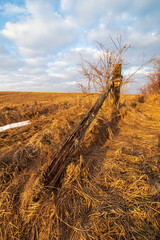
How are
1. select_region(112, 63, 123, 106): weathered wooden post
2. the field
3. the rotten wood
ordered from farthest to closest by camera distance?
select_region(112, 63, 123, 106): weathered wooden post, the rotten wood, the field

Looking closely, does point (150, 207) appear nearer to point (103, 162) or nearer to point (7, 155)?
point (103, 162)

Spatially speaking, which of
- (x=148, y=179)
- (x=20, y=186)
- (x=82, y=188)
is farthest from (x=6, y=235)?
(x=148, y=179)

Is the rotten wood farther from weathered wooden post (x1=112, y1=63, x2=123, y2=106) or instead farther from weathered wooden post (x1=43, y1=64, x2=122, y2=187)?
weathered wooden post (x1=112, y1=63, x2=123, y2=106)

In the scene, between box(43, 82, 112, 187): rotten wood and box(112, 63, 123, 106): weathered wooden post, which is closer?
box(43, 82, 112, 187): rotten wood

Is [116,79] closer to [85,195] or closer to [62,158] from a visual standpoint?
[62,158]

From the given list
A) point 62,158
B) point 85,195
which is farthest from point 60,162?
point 85,195

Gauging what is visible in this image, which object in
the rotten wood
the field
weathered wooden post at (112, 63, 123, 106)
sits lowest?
the field

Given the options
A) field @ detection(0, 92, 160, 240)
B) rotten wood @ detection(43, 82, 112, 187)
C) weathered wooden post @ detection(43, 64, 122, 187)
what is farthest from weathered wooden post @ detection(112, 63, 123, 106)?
rotten wood @ detection(43, 82, 112, 187)

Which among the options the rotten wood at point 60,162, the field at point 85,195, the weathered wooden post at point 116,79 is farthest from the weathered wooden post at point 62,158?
the weathered wooden post at point 116,79

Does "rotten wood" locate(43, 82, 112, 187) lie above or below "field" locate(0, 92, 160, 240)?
Answer: above

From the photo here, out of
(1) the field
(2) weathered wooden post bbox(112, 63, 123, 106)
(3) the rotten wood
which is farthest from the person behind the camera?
(2) weathered wooden post bbox(112, 63, 123, 106)

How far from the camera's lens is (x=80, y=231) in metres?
0.94

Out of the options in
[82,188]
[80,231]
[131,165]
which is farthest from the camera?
[131,165]

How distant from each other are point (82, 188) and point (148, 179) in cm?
83
